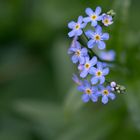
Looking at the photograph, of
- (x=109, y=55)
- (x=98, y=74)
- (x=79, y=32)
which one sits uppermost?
(x=109, y=55)

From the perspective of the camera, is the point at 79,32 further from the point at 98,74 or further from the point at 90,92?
the point at 90,92

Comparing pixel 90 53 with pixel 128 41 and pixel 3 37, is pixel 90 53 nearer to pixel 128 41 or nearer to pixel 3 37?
pixel 128 41

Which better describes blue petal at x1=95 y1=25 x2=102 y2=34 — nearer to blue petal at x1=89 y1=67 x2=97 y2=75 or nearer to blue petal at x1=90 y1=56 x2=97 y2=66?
blue petal at x1=90 y1=56 x2=97 y2=66

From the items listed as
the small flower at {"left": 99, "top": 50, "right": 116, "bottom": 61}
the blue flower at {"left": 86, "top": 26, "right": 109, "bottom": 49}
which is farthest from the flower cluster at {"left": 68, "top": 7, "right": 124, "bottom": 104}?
the small flower at {"left": 99, "top": 50, "right": 116, "bottom": 61}

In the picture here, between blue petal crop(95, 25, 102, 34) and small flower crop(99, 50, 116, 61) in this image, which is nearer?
blue petal crop(95, 25, 102, 34)

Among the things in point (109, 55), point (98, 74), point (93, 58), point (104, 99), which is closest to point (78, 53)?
point (93, 58)

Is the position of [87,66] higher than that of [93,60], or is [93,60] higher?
[93,60]

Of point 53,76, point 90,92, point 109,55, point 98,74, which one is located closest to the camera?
point 98,74
